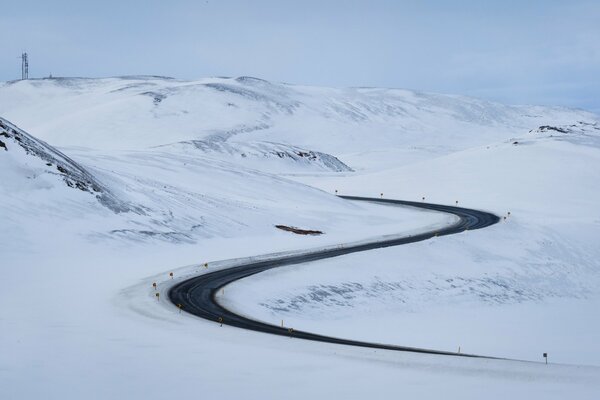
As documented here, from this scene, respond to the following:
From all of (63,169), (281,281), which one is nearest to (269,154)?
(63,169)

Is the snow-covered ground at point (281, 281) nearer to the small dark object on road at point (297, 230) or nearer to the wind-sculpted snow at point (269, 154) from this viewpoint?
the small dark object on road at point (297, 230)

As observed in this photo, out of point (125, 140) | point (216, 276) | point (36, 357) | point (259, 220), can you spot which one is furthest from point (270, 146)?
point (36, 357)

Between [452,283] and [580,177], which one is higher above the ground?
[580,177]

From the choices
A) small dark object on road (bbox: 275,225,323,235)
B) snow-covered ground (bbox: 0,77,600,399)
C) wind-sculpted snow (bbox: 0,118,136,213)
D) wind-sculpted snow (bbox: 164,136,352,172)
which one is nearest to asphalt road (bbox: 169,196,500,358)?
snow-covered ground (bbox: 0,77,600,399)

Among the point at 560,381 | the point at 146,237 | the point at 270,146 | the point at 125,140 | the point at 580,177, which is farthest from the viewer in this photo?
the point at 125,140

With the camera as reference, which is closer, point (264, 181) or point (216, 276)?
point (216, 276)

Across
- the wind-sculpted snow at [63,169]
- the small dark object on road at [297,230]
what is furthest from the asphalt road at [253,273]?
the wind-sculpted snow at [63,169]

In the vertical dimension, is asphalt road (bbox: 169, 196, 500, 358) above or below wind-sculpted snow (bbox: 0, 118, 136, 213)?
below

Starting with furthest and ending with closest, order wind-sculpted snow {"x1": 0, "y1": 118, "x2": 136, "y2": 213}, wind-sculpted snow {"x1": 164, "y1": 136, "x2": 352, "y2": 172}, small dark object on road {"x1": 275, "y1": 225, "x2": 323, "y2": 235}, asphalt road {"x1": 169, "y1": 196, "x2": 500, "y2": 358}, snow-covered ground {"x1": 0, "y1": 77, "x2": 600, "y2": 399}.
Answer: wind-sculpted snow {"x1": 164, "y1": 136, "x2": 352, "y2": 172}, small dark object on road {"x1": 275, "y1": 225, "x2": 323, "y2": 235}, wind-sculpted snow {"x1": 0, "y1": 118, "x2": 136, "y2": 213}, asphalt road {"x1": 169, "y1": 196, "x2": 500, "y2": 358}, snow-covered ground {"x1": 0, "y1": 77, "x2": 600, "y2": 399}

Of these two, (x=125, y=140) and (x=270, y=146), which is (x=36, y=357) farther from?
(x=125, y=140)

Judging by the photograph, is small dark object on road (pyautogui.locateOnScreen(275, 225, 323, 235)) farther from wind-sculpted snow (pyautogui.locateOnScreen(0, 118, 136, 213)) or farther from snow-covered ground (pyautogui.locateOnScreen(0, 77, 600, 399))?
wind-sculpted snow (pyautogui.locateOnScreen(0, 118, 136, 213))
